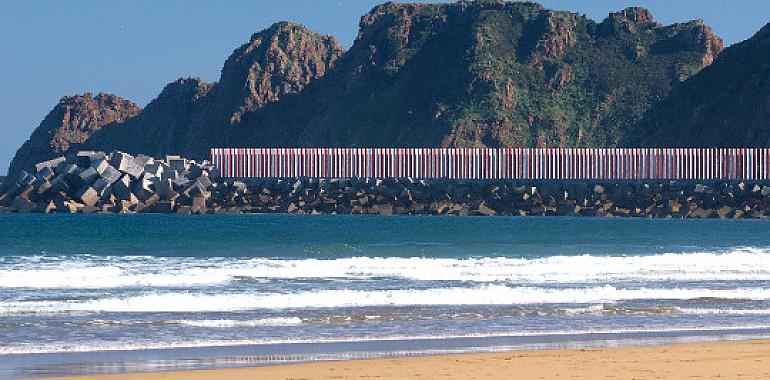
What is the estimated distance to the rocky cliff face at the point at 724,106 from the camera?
464ft

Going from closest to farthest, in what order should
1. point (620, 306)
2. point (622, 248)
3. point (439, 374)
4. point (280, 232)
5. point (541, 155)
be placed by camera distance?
1. point (439, 374)
2. point (620, 306)
3. point (622, 248)
4. point (280, 232)
5. point (541, 155)

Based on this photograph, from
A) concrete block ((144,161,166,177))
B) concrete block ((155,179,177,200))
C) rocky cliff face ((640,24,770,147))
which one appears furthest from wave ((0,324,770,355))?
rocky cliff face ((640,24,770,147))

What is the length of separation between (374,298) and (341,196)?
2933 inches

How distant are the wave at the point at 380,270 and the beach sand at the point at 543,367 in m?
11.3

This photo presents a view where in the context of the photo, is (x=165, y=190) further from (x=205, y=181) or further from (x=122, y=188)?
(x=205, y=181)

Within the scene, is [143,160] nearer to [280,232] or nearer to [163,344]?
[280,232]

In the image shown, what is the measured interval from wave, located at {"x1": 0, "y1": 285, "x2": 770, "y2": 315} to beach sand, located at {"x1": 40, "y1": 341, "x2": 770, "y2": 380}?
6.73 metres

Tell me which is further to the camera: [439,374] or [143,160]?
[143,160]

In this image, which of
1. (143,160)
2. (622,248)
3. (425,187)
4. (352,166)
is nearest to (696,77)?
(352,166)

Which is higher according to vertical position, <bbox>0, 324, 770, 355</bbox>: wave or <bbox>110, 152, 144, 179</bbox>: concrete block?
<bbox>110, 152, 144, 179</bbox>: concrete block

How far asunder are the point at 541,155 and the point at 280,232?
80333 mm

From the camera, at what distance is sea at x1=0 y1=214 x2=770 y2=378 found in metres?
17.6

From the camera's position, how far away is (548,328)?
66.2ft

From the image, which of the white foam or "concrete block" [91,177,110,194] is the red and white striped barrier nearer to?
"concrete block" [91,177,110,194]
